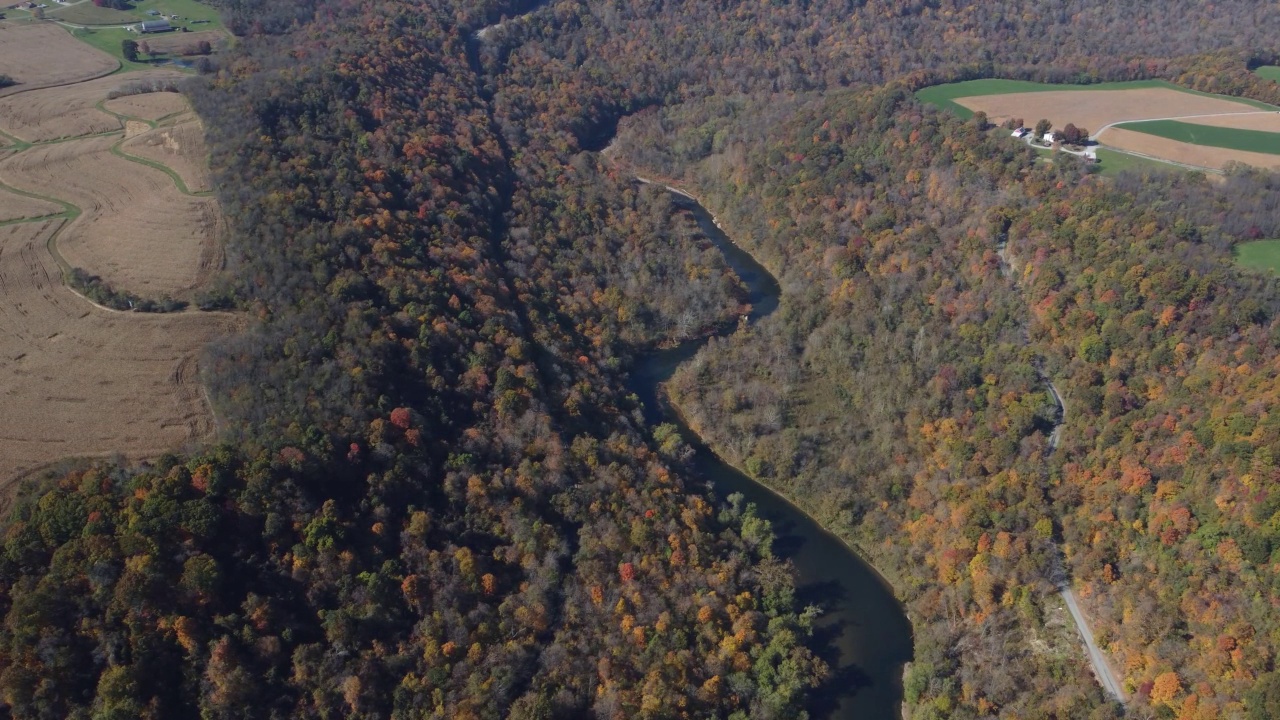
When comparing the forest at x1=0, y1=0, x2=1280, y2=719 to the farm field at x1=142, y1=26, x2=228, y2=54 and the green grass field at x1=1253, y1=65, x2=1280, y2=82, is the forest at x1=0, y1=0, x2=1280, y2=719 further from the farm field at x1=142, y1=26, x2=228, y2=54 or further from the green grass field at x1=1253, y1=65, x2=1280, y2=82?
the farm field at x1=142, y1=26, x2=228, y2=54

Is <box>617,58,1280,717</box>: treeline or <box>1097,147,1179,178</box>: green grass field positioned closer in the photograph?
<box>617,58,1280,717</box>: treeline

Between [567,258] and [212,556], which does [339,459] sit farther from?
[567,258]

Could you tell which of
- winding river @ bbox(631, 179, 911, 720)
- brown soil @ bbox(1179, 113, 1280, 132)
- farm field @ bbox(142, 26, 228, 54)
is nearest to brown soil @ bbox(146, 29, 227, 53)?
farm field @ bbox(142, 26, 228, 54)

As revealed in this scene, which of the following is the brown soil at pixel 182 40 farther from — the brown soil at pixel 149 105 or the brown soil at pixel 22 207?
the brown soil at pixel 22 207

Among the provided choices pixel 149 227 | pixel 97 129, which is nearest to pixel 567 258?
pixel 149 227

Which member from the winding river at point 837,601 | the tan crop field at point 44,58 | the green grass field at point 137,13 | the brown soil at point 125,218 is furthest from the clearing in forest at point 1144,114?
the tan crop field at point 44,58

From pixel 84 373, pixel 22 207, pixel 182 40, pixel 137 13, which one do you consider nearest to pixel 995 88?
pixel 84 373

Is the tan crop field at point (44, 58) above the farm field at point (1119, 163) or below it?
above
